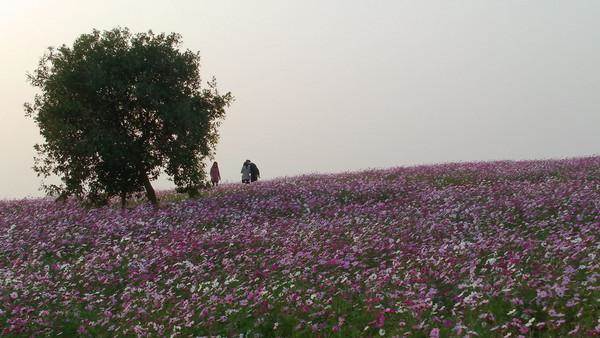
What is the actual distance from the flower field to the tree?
1.87 metres

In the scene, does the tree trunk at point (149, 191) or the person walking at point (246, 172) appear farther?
the person walking at point (246, 172)

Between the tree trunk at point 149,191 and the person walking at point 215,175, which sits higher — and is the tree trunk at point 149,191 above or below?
below

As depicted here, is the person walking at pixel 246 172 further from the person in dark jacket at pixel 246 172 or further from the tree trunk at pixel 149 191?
the tree trunk at pixel 149 191

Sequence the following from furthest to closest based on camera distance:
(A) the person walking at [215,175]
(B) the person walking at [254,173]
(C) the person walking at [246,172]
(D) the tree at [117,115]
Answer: (B) the person walking at [254,173] → (C) the person walking at [246,172] → (A) the person walking at [215,175] → (D) the tree at [117,115]

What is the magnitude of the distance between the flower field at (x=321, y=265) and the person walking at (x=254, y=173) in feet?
40.9

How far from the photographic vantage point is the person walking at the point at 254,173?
39.6 metres

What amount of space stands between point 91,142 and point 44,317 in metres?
14.4

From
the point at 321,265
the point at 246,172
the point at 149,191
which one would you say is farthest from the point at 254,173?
the point at 321,265

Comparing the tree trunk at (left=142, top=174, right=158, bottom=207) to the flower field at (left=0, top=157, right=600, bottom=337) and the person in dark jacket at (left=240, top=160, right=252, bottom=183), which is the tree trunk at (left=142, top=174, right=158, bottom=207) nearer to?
the flower field at (left=0, top=157, right=600, bottom=337)

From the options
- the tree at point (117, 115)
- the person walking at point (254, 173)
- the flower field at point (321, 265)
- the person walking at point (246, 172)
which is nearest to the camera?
the flower field at point (321, 265)

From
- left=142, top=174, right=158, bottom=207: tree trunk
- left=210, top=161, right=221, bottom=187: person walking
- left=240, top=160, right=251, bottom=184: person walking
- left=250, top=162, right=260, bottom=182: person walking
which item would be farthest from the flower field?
left=250, top=162, right=260, bottom=182: person walking

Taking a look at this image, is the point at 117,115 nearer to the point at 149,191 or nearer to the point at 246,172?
the point at 149,191

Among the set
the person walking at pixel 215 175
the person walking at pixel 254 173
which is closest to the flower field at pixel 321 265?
the person walking at pixel 215 175

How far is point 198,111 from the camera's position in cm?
2852
